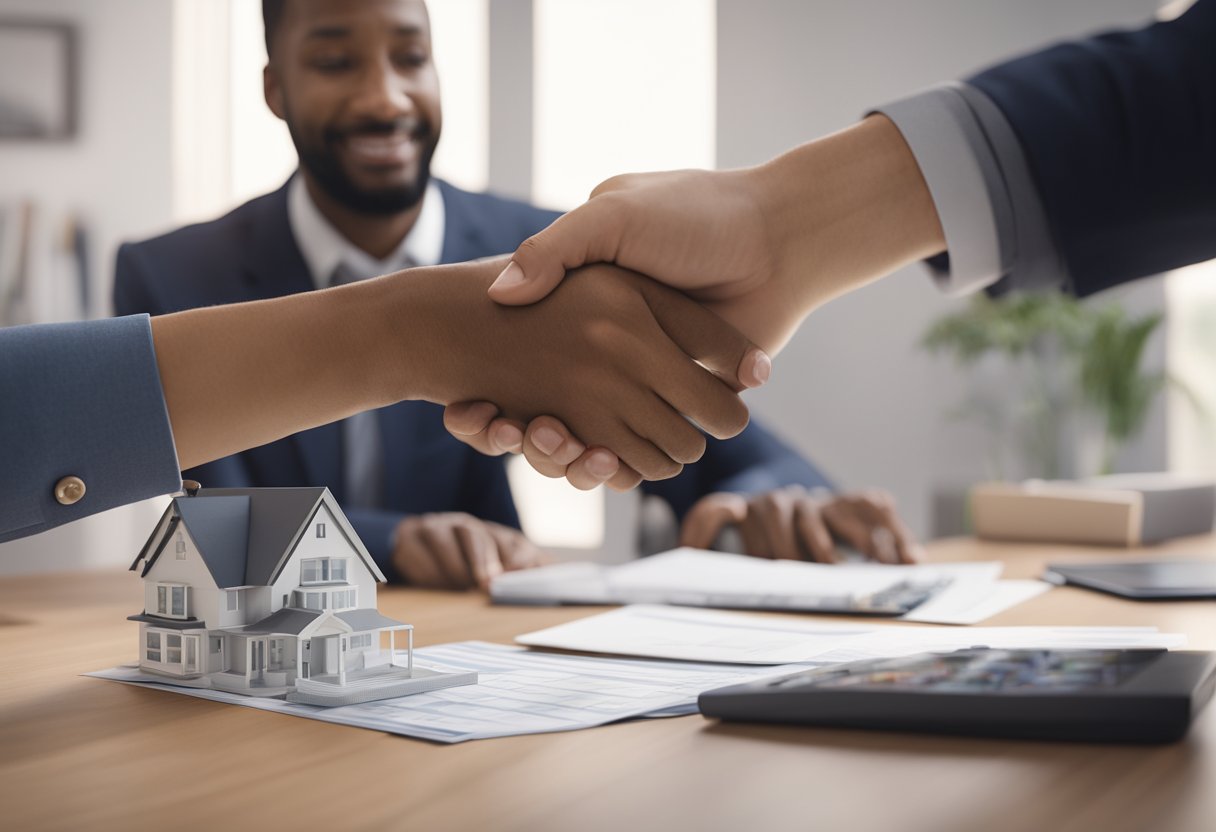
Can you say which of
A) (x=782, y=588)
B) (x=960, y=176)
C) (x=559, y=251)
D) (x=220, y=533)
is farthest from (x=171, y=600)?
(x=960, y=176)

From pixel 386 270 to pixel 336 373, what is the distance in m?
0.87

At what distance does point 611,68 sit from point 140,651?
402 centimetres

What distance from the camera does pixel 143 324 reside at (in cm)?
74

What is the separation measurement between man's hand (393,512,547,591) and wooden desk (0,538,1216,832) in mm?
527

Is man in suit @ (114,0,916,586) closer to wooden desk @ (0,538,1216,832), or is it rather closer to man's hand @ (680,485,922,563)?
man's hand @ (680,485,922,563)

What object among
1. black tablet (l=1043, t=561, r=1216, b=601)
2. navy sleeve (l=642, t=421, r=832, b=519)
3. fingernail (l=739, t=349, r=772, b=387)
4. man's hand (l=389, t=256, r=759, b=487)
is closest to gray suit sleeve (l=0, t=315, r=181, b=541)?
man's hand (l=389, t=256, r=759, b=487)

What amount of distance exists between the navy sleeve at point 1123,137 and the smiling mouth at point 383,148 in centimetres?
81

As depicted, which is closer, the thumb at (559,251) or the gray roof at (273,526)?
the gray roof at (273,526)

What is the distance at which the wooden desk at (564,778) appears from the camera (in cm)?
42

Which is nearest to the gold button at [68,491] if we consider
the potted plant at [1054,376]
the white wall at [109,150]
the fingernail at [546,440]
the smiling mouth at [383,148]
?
the fingernail at [546,440]

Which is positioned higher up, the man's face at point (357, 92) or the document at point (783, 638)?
the man's face at point (357, 92)

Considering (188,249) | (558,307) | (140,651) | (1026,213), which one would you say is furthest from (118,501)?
(188,249)

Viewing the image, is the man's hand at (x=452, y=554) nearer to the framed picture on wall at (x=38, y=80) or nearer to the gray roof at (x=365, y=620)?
the gray roof at (x=365, y=620)

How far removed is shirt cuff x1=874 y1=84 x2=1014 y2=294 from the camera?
3.39 feet
